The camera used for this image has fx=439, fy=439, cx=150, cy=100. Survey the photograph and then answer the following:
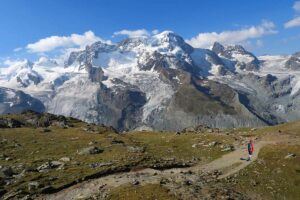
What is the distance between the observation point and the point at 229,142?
9412 cm

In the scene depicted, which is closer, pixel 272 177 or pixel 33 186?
pixel 33 186

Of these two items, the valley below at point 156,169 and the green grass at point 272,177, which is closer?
the valley below at point 156,169

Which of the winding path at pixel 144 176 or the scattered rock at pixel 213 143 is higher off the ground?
the scattered rock at pixel 213 143

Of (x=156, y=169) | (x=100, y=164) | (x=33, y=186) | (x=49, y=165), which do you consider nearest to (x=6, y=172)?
(x=49, y=165)

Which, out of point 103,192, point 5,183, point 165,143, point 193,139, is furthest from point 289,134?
point 5,183

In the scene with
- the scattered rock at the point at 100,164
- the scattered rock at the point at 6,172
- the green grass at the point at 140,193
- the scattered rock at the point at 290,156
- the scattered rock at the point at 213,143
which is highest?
the scattered rock at the point at 213,143

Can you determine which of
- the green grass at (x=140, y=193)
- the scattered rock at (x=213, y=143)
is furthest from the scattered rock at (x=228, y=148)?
the green grass at (x=140, y=193)

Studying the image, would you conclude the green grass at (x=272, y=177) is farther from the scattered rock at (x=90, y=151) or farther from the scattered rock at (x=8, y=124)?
the scattered rock at (x=8, y=124)

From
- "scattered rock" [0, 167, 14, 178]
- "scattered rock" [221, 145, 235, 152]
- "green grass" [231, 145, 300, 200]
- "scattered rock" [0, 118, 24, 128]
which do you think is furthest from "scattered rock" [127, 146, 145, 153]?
"scattered rock" [0, 118, 24, 128]

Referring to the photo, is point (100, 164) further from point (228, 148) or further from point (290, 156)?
point (290, 156)

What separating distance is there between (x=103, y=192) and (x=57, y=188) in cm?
745

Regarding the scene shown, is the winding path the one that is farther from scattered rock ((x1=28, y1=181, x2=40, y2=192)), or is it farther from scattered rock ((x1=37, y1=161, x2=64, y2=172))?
scattered rock ((x1=37, y1=161, x2=64, y2=172))

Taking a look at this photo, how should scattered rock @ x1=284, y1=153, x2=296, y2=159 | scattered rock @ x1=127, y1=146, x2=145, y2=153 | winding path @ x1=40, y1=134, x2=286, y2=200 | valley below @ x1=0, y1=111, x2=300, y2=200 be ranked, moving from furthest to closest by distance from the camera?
scattered rock @ x1=127, y1=146, x2=145, y2=153, scattered rock @ x1=284, y1=153, x2=296, y2=159, winding path @ x1=40, y1=134, x2=286, y2=200, valley below @ x1=0, y1=111, x2=300, y2=200

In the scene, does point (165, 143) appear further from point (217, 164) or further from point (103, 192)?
point (103, 192)
